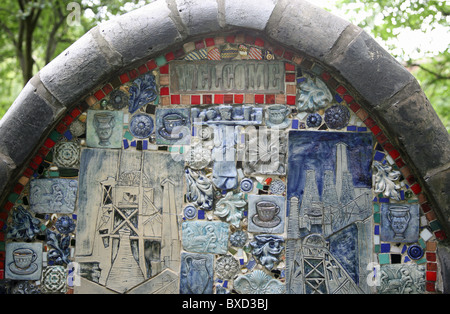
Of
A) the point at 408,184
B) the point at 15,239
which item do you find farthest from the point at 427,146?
the point at 15,239

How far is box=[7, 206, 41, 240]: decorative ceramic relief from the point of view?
4074mm

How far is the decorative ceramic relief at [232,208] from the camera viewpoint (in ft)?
13.1

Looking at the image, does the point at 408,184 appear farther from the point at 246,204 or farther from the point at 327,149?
the point at 246,204

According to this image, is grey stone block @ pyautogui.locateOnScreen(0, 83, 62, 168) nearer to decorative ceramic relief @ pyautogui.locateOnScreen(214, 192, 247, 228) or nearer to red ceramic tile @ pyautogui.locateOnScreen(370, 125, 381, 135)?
decorative ceramic relief @ pyautogui.locateOnScreen(214, 192, 247, 228)

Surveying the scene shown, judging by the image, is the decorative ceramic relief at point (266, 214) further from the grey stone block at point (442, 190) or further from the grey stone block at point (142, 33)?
the grey stone block at point (142, 33)

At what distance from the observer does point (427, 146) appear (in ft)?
12.3

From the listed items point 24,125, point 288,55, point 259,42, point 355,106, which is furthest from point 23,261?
point 355,106

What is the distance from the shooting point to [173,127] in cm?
407

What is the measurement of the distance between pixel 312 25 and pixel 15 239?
3.07m

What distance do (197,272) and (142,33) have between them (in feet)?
6.68

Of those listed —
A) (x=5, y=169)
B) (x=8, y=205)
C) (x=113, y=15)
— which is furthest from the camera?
(x=113, y=15)

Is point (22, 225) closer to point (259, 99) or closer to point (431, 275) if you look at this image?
point (259, 99)

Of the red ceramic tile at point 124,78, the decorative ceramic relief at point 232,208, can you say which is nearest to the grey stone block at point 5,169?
the red ceramic tile at point 124,78

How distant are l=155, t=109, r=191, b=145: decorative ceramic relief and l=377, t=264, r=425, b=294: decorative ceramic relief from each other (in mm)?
2010
